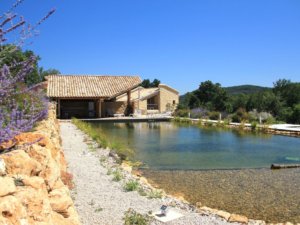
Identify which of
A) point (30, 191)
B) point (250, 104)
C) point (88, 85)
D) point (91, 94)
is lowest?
point (30, 191)

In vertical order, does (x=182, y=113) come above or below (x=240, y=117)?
above

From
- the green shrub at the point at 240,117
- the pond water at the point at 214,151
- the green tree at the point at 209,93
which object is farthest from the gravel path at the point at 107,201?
the green tree at the point at 209,93

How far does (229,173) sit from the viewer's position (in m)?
8.84

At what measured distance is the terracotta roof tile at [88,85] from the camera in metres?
27.7

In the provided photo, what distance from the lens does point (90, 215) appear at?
4766 millimetres

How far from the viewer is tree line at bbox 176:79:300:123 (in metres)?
23.6

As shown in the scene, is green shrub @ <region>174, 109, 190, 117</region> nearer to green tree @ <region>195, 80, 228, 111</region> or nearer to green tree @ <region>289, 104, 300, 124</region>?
green tree @ <region>195, 80, 228, 111</region>

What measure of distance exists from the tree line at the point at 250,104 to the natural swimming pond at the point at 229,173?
8.82 metres

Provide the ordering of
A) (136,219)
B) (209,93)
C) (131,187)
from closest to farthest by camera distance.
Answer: (136,219) < (131,187) < (209,93)

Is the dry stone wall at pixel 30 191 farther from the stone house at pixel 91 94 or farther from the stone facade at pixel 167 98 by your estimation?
the stone facade at pixel 167 98

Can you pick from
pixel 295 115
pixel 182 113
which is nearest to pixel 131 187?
pixel 295 115

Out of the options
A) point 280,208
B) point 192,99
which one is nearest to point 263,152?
point 280,208

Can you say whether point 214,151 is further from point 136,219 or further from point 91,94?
point 91,94

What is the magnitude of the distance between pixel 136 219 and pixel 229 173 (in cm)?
479
